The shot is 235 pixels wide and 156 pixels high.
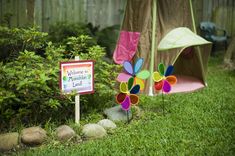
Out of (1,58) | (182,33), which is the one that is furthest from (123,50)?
(1,58)

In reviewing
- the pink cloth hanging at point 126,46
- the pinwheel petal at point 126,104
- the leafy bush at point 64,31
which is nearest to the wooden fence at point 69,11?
the leafy bush at point 64,31

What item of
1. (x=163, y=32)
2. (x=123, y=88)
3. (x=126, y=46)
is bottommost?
(x=123, y=88)

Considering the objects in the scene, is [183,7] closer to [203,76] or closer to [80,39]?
[203,76]

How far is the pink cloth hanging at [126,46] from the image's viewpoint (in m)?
7.62

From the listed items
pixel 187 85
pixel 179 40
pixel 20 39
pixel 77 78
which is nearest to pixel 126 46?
pixel 179 40

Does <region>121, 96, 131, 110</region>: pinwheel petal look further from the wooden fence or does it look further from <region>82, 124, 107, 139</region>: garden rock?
the wooden fence

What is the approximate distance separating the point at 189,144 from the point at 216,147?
1.08 feet

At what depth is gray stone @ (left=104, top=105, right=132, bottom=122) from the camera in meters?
5.89

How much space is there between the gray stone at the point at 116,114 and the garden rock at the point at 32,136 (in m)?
1.18

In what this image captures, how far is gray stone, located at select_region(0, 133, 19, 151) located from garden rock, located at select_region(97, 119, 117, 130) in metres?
1.19

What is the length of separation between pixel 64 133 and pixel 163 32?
338cm

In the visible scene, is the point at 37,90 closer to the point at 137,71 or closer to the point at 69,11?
the point at 137,71

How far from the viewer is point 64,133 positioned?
511cm

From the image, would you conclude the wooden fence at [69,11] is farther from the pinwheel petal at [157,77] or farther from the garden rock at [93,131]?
the garden rock at [93,131]
